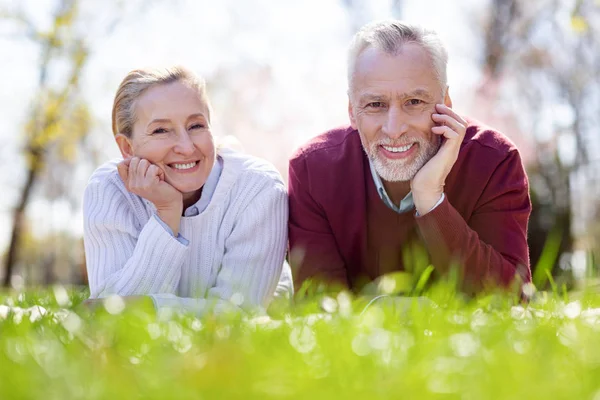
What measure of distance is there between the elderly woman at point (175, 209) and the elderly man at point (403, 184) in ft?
0.82

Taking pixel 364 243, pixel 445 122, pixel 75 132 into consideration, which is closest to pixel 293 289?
pixel 364 243

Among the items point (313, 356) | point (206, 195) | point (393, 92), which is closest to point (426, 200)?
point (393, 92)

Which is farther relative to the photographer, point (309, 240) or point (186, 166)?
point (309, 240)

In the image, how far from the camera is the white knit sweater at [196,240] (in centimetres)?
394

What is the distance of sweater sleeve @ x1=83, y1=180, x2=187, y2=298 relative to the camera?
392cm

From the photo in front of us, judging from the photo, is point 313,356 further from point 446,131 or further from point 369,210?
point 369,210

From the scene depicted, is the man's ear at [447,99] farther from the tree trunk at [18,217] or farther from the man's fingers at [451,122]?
the tree trunk at [18,217]

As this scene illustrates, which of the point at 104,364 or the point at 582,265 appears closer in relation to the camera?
the point at 104,364

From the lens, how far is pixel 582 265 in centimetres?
289

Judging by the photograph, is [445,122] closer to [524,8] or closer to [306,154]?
[306,154]

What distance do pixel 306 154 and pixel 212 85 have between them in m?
16.8

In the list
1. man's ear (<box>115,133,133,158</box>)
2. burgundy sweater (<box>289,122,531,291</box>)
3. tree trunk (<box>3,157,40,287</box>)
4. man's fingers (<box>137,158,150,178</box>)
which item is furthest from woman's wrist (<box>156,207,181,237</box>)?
tree trunk (<box>3,157,40,287</box>)

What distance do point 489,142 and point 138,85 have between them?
2068 mm

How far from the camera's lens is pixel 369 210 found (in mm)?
4363
